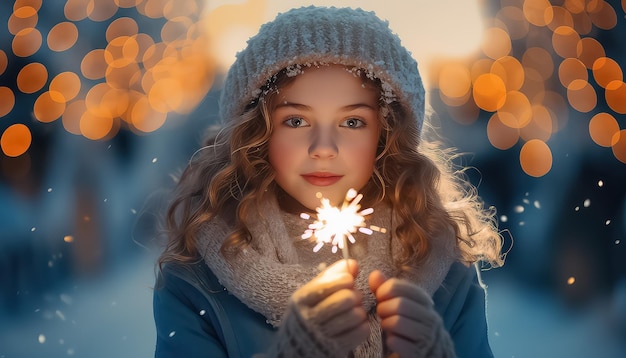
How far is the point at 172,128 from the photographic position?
3016mm

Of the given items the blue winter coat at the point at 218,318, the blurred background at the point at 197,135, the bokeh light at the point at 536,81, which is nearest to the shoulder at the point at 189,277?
the blue winter coat at the point at 218,318

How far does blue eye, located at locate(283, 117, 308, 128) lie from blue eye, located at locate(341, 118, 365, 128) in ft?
0.23

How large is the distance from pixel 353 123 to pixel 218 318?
0.42 meters

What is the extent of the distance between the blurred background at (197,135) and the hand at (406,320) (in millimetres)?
1756

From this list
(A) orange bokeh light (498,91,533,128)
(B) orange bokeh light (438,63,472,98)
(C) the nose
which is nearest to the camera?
(C) the nose

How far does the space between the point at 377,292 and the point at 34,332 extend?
1.89m

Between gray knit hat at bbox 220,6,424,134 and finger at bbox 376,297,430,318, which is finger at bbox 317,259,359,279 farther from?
gray knit hat at bbox 220,6,424,134

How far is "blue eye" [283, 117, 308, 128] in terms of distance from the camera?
1314mm

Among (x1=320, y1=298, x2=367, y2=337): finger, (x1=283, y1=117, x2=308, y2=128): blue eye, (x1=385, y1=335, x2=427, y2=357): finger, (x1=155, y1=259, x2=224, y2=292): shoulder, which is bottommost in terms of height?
(x1=155, y1=259, x2=224, y2=292): shoulder

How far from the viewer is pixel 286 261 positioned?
52.4 inches

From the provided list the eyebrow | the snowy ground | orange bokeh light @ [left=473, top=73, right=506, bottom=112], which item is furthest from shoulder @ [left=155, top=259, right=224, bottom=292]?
orange bokeh light @ [left=473, top=73, right=506, bottom=112]

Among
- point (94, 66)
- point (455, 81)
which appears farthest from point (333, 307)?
point (94, 66)

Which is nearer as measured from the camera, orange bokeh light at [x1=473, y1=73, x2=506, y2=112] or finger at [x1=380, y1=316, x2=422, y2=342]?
finger at [x1=380, y1=316, x2=422, y2=342]

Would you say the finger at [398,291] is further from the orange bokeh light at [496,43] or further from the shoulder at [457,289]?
the orange bokeh light at [496,43]
